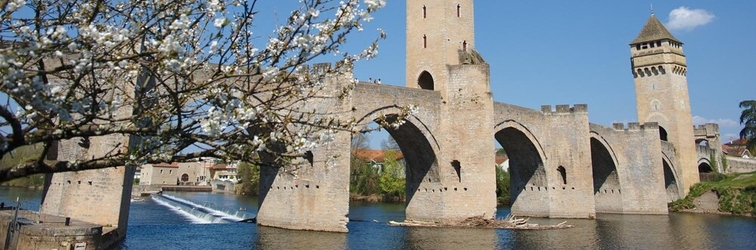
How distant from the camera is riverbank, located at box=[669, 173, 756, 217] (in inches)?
1384

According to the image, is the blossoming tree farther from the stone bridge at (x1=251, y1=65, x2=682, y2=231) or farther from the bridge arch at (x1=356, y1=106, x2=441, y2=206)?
the bridge arch at (x1=356, y1=106, x2=441, y2=206)

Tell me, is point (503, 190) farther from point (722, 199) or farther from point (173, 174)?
point (173, 174)

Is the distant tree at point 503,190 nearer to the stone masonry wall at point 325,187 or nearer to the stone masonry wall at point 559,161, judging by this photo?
the stone masonry wall at point 559,161

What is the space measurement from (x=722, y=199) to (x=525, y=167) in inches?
632

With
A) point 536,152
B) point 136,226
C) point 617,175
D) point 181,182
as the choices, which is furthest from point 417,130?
point 181,182

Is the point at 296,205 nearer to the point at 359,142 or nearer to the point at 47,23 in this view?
the point at 47,23

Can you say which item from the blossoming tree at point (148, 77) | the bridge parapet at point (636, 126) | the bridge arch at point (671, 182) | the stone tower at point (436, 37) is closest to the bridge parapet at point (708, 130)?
the bridge arch at point (671, 182)

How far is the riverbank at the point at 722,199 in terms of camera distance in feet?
115

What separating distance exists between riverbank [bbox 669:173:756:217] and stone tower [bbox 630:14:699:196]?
9.27ft

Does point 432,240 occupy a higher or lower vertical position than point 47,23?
lower

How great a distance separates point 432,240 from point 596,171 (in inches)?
873

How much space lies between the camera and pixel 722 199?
121 ft

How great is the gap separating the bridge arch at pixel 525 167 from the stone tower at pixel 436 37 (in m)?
5.34

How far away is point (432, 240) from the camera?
59.5 feet
